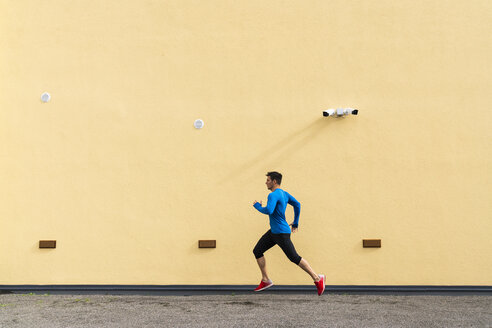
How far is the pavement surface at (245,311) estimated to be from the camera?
415cm

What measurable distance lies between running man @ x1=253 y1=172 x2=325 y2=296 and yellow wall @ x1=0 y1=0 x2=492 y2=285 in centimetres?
39

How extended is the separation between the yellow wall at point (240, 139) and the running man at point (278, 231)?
39 cm

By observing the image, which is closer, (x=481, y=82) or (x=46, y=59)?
(x=481, y=82)

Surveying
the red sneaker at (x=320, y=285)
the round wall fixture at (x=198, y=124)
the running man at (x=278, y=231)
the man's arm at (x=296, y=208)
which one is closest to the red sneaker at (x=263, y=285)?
the running man at (x=278, y=231)

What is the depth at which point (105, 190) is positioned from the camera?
5879 mm

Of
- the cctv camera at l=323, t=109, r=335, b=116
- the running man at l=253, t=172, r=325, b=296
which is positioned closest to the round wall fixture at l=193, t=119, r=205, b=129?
the running man at l=253, t=172, r=325, b=296

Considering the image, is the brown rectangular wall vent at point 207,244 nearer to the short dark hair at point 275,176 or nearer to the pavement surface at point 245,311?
the pavement surface at point 245,311

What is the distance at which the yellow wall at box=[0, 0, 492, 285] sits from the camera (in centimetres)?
563

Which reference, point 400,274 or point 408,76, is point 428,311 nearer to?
point 400,274

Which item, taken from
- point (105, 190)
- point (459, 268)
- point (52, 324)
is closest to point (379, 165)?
point (459, 268)

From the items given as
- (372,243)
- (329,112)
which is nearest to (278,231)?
(372,243)

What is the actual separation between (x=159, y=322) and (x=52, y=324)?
109 centimetres

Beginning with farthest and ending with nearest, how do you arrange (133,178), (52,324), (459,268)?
(133,178)
(459,268)
(52,324)

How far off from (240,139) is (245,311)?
2.37m
